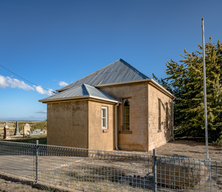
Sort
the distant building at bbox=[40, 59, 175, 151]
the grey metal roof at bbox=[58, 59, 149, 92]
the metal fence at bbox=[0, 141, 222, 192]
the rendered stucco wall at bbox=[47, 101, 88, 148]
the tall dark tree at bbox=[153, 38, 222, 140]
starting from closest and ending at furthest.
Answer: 1. the metal fence at bbox=[0, 141, 222, 192]
2. the rendered stucco wall at bbox=[47, 101, 88, 148]
3. the distant building at bbox=[40, 59, 175, 151]
4. the grey metal roof at bbox=[58, 59, 149, 92]
5. the tall dark tree at bbox=[153, 38, 222, 140]

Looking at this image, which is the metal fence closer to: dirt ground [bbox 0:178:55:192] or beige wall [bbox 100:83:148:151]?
dirt ground [bbox 0:178:55:192]

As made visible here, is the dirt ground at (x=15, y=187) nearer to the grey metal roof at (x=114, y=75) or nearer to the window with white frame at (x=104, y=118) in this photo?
the window with white frame at (x=104, y=118)

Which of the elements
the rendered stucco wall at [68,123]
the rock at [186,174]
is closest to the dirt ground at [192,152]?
the rendered stucco wall at [68,123]

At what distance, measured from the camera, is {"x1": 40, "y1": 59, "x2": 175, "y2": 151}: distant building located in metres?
9.58

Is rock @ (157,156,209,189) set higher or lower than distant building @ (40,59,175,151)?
lower

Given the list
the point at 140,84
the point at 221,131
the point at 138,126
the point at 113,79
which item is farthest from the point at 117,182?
the point at 221,131

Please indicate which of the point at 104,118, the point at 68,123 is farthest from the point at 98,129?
the point at 68,123

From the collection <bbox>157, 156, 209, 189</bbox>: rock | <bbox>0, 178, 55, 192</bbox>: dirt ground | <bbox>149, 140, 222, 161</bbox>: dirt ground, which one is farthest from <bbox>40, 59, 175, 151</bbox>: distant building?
<bbox>157, 156, 209, 189</bbox>: rock

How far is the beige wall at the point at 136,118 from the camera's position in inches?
427

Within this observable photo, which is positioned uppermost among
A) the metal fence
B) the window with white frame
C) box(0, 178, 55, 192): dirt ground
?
the window with white frame

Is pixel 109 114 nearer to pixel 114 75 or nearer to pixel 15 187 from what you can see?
pixel 114 75

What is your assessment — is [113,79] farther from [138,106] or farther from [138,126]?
[138,126]

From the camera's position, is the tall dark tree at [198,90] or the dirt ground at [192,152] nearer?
the dirt ground at [192,152]

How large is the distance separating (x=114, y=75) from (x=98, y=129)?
4275 mm
